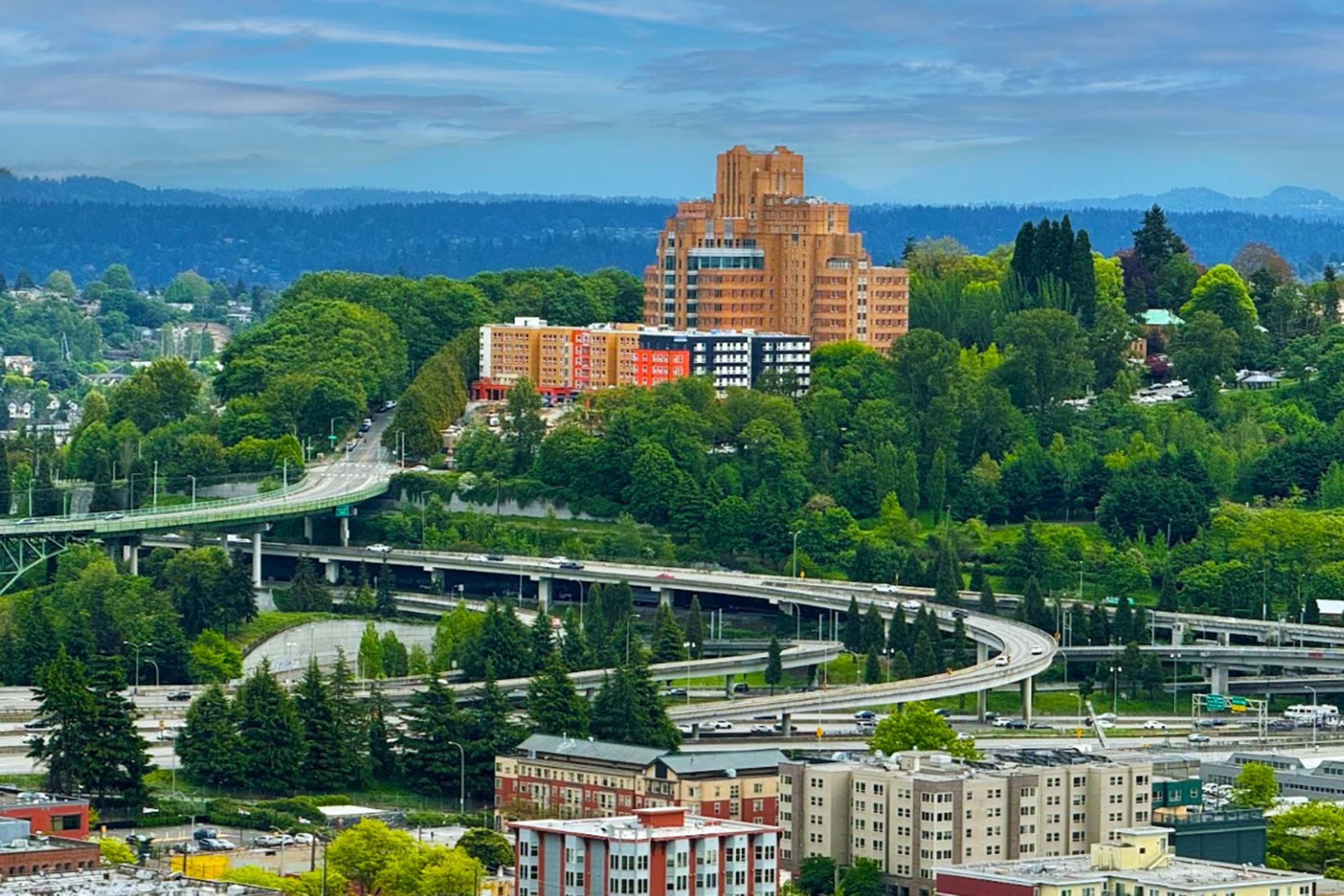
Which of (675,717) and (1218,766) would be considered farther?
(675,717)

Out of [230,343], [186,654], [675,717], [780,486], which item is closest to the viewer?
[675,717]

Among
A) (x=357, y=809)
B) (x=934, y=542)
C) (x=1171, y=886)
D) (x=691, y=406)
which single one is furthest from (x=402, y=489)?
(x=1171, y=886)

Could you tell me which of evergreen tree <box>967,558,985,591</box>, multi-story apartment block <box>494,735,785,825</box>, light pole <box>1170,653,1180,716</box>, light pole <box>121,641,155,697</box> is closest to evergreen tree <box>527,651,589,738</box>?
multi-story apartment block <box>494,735,785,825</box>

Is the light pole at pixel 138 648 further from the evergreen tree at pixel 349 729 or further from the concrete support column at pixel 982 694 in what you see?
the concrete support column at pixel 982 694

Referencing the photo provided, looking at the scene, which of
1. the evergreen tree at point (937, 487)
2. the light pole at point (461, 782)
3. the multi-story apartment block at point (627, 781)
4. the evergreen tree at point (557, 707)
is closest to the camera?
the multi-story apartment block at point (627, 781)

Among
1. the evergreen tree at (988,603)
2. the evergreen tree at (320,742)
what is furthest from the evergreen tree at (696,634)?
the evergreen tree at (320,742)

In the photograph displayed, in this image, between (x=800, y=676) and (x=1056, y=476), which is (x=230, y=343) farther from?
(x=800, y=676)

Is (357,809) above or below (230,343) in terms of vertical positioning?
below
